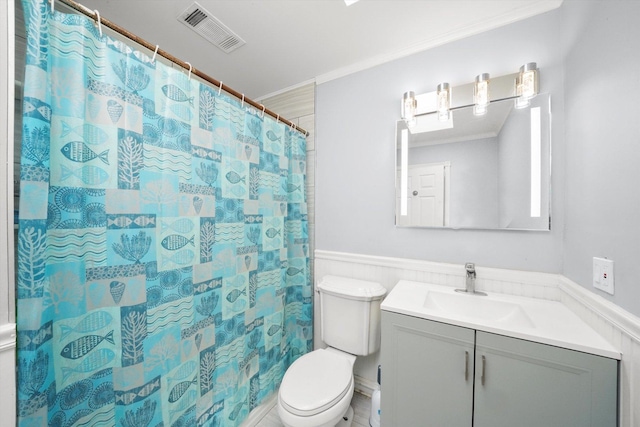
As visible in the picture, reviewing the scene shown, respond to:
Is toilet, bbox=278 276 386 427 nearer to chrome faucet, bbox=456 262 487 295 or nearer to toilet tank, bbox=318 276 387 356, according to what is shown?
toilet tank, bbox=318 276 387 356

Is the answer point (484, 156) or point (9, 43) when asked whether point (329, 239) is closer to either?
point (484, 156)

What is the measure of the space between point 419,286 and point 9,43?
74.8 inches

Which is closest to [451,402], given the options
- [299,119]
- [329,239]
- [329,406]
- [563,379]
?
[563,379]

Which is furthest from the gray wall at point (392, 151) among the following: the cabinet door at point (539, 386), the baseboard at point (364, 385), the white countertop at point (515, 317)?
the baseboard at point (364, 385)

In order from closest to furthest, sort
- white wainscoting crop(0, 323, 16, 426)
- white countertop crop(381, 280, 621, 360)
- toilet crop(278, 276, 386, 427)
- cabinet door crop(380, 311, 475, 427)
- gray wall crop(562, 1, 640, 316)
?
white wainscoting crop(0, 323, 16, 426) → gray wall crop(562, 1, 640, 316) → white countertop crop(381, 280, 621, 360) → cabinet door crop(380, 311, 475, 427) → toilet crop(278, 276, 386, 427)

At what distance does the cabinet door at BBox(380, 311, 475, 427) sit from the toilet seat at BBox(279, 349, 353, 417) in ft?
0.80

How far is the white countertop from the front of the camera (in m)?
0.85

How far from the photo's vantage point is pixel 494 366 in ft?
3.09

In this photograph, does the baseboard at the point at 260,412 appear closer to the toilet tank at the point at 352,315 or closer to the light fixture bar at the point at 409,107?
the toilet tank at the point at 352,315

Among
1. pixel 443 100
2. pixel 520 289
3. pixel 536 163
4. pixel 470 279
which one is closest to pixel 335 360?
pixel 470 279

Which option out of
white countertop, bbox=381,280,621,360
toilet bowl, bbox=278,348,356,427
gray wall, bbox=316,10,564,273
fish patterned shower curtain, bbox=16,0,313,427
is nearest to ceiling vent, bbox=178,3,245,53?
fish patterned shower curtain, bbox=16,0,313,427

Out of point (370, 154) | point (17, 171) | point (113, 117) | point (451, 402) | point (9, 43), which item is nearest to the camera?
point (9, 43)

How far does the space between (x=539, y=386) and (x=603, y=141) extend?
0.94m

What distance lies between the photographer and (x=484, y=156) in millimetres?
1353
